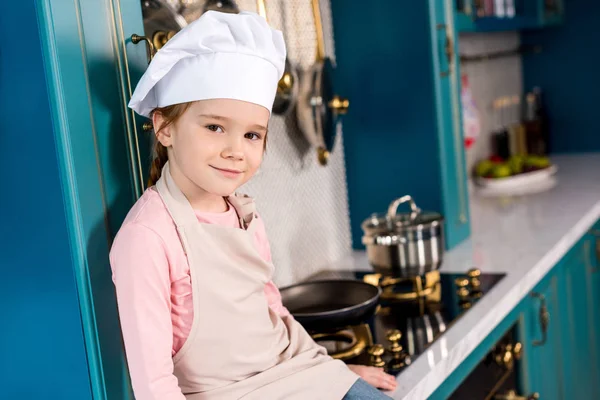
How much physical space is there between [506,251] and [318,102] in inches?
27.1

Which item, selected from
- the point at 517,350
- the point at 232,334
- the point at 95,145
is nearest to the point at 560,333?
the point at 517,350

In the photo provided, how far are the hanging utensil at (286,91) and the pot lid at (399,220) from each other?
1.14 feet

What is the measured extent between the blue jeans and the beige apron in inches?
0.6

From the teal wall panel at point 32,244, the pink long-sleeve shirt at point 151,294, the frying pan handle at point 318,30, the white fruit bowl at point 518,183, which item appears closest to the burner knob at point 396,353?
the pink long-sleeve shirt at point 151,294

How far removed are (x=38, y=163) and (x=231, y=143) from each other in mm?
250

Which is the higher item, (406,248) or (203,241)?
(203,241)

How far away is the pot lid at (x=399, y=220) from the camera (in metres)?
1.73

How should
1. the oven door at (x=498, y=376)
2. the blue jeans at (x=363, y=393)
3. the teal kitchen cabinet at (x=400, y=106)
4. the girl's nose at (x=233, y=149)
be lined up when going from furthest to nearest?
the teal kitchen cabinet at (x=400, y=106) → the oven door at (x=498, y=376) → the blue jeans at (x=363, y=393) → the girl's nose at (x=233, y=149)

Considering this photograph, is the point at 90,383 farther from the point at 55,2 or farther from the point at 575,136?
the point at 575,136

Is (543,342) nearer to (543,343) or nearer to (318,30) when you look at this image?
(543,343)

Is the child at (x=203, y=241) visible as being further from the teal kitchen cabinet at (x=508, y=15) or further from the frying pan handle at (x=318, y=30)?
the teal kitchen cabinet at (x=508, y=15)

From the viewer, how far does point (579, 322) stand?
7.66 feet

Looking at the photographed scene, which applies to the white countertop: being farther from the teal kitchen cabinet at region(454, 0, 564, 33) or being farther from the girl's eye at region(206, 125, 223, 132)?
the teal kitchen cabinet at region(454, 0, 564, 33)

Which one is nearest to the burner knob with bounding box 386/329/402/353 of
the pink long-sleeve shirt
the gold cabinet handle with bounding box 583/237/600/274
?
the pink long-sleeve shirt
